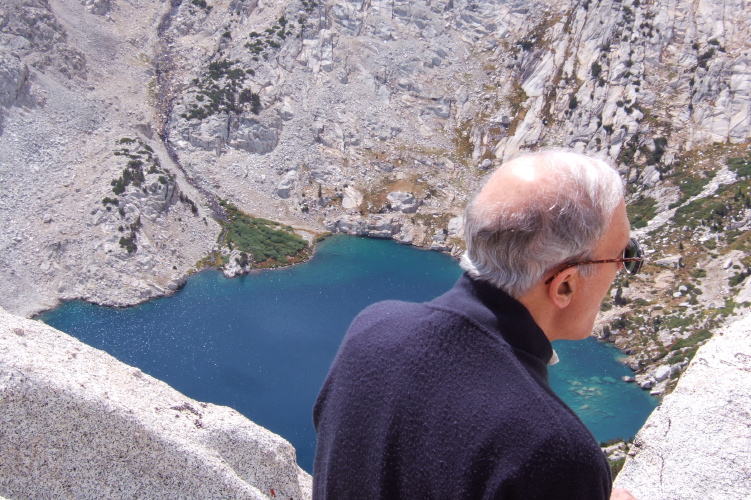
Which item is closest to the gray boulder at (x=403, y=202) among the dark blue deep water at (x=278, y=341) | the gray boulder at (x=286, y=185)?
the dark blue deep water at (x=278, y=341)

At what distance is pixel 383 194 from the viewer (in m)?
46.7

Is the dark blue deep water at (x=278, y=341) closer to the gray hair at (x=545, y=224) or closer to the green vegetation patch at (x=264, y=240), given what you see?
the green vegetation patch at (x=264, y=240)

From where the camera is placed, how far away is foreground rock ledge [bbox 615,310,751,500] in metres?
3.27

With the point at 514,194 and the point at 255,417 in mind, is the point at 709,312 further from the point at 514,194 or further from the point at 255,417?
the point at 514,194

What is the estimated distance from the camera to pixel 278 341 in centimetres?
2952

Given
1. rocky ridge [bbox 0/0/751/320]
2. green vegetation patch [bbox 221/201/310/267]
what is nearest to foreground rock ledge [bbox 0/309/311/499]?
rocky ridge [bbox 0/0/751/320]

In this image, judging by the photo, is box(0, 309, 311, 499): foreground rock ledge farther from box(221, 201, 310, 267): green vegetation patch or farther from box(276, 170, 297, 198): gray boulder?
box(276, 170, 297, 198): gray boulder

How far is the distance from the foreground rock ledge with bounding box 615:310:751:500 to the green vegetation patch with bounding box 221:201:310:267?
35.3 m

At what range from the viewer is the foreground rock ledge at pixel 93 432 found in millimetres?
4379

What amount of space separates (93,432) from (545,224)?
4347 mm

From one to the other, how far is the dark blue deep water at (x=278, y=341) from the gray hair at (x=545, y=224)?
20.8 meters

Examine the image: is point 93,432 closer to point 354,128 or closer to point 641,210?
point 641,210

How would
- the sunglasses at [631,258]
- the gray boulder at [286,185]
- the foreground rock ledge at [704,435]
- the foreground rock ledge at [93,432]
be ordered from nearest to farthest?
the sunglasses at [631,258] → the foreground rock ledge at [704,435] → the foreground rock ledge at [93,432] → the gray boulder at [286,185]

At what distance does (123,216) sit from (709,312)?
3569cm
